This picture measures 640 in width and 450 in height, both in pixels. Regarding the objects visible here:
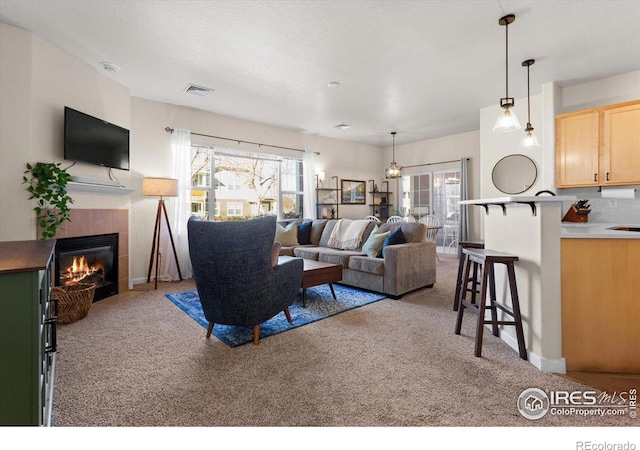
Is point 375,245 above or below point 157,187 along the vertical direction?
below

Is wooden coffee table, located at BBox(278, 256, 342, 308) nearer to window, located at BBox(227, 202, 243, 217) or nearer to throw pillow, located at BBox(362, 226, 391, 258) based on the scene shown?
throw pillow, located at BBox(362, 226, 391, 258)

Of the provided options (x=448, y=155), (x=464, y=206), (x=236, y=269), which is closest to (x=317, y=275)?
(x=236, y=269)

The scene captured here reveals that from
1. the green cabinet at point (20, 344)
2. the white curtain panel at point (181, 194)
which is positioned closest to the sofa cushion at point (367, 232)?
the white curtain panel at point (181, 194)

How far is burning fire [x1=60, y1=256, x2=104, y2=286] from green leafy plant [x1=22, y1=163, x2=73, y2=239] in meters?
0.55

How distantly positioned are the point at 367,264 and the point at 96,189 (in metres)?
3.29

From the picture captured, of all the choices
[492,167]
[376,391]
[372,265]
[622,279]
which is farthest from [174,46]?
[492,167]

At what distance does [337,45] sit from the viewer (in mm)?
2965

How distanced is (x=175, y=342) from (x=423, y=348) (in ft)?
6.26

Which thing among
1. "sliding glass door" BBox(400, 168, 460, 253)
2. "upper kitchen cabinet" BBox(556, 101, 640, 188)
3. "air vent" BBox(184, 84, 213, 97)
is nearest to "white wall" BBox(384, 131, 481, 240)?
"sliding glass door" BBox(400, 168, 460, 253)

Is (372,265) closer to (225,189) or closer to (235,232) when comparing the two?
(235,232)

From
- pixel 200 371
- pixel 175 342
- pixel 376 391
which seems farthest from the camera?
pixel 175 342

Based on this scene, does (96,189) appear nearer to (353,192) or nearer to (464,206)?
(353,192)

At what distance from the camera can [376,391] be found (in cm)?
170

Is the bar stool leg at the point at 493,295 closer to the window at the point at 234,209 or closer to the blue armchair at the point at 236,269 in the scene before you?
the blue armchair at the point at 236,269
